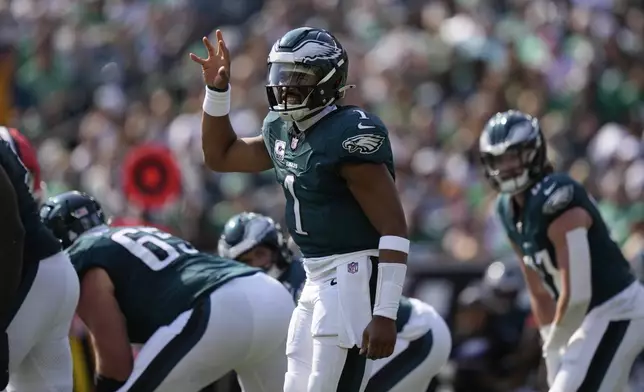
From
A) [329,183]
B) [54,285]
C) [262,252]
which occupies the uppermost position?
[329,183]

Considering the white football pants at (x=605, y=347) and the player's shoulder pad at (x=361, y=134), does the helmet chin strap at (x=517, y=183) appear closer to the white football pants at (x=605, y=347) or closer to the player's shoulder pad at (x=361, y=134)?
the white football pants at (x=605, y=347)

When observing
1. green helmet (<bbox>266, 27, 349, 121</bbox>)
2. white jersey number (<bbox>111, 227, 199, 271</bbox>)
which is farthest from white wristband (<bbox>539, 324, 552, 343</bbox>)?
green helmet (<bbox>266, 27, 349, 121</bbox>)

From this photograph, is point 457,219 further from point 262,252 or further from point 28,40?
point 28,40

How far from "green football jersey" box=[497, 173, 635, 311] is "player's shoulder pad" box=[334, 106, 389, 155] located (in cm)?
185

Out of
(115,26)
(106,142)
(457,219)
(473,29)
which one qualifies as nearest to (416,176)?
(457,219)

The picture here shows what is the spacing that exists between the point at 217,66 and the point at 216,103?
161mm

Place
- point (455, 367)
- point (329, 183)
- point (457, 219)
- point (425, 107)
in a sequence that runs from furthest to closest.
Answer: point (425, 107) → point (457, 219) → point (455, 367) → point (329, 183)

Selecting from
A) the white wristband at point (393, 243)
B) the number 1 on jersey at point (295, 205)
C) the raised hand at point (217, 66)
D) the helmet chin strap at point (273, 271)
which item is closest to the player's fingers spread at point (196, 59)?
the raised hand at point (217, 66)

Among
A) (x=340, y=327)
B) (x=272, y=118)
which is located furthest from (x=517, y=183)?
(x=340, y=327)

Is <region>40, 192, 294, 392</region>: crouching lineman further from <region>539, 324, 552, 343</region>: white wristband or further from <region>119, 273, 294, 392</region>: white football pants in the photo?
<region>539, 324, 552, 343</region>: white wristband

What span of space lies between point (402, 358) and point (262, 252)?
920 millimetres

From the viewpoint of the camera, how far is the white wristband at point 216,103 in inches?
247

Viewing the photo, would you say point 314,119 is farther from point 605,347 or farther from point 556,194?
point 605,347

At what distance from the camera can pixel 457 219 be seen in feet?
39.8
